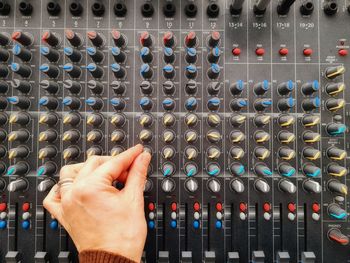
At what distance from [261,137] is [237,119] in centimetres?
17

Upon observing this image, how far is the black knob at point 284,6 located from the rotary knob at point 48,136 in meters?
1.51

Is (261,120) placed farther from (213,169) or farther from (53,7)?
(53,7)

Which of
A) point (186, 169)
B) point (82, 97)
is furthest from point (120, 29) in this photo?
point (186, 169)

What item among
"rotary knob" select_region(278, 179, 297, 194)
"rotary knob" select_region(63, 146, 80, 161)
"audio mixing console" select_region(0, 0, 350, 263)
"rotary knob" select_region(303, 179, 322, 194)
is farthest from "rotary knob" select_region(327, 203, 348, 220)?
"rotary knob" select_region(63, 146, 80, 161)

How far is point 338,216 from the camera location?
1393mm

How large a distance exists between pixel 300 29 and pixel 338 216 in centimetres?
111

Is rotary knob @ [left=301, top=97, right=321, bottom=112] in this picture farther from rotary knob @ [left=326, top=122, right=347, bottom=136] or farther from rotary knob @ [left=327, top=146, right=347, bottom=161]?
rotary knob @ [left=327, top=146, right=347, bottom=161]

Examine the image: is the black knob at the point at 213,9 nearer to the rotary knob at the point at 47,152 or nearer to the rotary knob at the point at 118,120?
the rotary knob at the point at 118,120

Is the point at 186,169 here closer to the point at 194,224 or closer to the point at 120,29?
the point at 194,224

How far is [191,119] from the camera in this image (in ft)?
4.50

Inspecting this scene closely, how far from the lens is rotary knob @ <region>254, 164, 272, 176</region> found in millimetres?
1380

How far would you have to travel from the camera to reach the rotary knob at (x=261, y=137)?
1.38 metres

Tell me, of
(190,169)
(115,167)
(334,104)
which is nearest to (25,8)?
(115,167)

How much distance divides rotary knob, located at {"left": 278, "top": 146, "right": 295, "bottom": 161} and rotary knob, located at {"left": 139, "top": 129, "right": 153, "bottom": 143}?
0.75m
